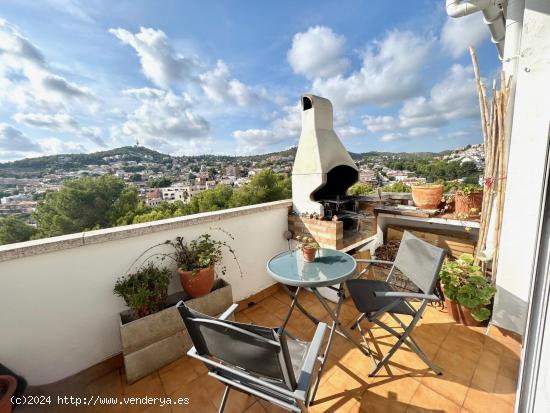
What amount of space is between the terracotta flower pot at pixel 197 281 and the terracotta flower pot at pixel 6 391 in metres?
1.19

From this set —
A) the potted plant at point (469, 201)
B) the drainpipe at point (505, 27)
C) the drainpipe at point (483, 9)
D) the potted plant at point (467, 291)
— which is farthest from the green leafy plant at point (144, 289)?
the drainpipe at point (483, 9)

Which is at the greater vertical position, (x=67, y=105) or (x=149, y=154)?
(x=67, y=105)

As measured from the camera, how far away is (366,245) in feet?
12.0

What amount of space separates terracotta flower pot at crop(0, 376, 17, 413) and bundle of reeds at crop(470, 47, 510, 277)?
13.8ft

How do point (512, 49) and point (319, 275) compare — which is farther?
point (512, 49)

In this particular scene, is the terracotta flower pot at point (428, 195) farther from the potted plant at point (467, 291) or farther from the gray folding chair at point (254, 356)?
the gray folding chair at point (254, 356)

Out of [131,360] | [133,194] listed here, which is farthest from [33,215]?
[131,360]

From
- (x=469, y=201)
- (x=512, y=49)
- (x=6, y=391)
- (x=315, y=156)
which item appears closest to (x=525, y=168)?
(x=469, y=201)

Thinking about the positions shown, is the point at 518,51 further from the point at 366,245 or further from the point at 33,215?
the point at 33,215

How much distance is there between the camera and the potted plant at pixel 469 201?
9.43 ft

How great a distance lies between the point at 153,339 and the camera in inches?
76.7

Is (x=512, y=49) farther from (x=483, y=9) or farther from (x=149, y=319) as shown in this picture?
(x=149, y=319)

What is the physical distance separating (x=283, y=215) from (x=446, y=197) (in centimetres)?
277

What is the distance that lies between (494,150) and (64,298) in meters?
4.38
